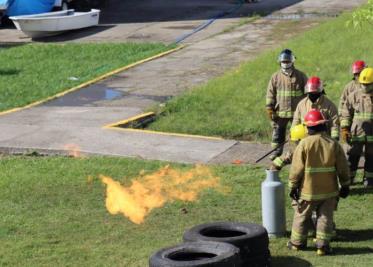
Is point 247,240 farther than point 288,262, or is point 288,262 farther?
point 288,262

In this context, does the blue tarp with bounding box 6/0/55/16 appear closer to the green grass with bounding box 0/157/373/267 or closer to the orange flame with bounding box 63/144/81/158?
the orange flame with bounding box 63/144/81/158

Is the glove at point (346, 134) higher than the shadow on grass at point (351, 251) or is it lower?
higher

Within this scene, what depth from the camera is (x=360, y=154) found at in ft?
42.0

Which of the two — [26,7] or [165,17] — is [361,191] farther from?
[165,17]

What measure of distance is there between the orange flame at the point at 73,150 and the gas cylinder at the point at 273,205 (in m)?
5.48

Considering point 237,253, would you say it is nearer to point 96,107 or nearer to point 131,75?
point 96,107

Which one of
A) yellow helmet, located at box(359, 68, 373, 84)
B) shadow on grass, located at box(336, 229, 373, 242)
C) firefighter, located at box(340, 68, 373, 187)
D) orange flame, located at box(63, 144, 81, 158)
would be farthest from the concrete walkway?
shadow on grass, located at box(336, 229, 373, 242)

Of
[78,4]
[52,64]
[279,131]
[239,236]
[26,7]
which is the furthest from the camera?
[78,4]

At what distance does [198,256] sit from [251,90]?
10.7 metres

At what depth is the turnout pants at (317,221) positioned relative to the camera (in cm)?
971

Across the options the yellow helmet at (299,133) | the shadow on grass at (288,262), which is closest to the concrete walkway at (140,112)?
the yellow helmet at (299,133)

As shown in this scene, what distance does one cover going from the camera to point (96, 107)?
19.1m

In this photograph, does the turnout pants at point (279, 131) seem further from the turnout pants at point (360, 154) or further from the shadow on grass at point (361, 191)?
the shadow on grass at point (361, 191)

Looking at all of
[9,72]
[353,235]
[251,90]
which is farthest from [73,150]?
[9,72]
